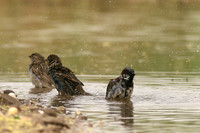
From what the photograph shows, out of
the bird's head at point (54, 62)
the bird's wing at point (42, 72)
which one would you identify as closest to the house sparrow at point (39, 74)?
the bird's wing at point (42, 72)

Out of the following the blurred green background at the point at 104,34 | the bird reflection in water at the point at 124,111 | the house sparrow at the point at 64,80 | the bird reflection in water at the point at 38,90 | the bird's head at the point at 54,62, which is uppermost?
the blurred green background at the point at 104,34

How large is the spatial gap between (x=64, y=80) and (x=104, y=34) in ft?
34.9

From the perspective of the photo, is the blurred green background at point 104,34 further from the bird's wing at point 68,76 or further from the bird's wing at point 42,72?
the bird's wing at point 68,76

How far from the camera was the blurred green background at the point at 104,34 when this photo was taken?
19248 millimetres

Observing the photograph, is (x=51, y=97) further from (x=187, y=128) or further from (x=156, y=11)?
(x=156, y=11)

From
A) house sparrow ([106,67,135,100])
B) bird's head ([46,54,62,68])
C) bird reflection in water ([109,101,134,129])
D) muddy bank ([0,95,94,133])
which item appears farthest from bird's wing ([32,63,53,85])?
muddy bank ([0,95,94,133])

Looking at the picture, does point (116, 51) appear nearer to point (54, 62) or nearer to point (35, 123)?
point (54, 62)

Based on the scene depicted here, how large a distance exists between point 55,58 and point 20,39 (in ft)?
30.0

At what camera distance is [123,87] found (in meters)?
13.6

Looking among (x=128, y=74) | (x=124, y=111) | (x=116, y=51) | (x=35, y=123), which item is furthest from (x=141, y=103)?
(x=116, y=51)

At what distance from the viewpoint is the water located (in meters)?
11.6

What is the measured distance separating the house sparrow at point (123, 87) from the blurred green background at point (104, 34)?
3.61 metres

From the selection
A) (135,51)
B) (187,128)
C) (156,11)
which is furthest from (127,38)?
(187,128)

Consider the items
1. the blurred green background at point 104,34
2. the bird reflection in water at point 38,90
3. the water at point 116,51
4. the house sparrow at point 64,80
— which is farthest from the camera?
the blurred green background at point 104,34
